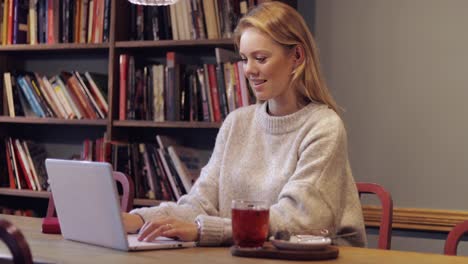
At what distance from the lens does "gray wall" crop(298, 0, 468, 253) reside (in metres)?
2.70

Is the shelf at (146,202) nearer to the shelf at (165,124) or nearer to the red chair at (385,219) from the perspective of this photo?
the shelf at (165,124)

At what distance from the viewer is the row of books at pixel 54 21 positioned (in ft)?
10.7

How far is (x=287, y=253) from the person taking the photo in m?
1.42

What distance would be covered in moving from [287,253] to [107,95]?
203 cm

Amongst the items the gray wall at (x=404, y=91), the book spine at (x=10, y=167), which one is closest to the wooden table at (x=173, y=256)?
the gray wall at (x=404, y=91)

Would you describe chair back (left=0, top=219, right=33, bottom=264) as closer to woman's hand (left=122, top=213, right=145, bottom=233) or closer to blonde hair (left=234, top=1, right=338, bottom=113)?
woman's hand (left=122, top=213, right=145, bottom=233)

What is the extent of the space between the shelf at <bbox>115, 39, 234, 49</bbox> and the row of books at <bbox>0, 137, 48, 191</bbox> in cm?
76

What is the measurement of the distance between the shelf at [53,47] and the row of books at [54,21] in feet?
0.12

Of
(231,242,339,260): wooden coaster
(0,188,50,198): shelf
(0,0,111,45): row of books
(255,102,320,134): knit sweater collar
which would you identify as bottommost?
(0,188,50,198): shelf

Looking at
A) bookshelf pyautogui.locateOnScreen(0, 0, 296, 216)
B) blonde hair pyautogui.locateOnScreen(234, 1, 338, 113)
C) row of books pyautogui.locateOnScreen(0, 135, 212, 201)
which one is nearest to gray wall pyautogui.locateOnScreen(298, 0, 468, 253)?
bookshelf pyautogui.locateOnScreen(0, 0, 296, 216)

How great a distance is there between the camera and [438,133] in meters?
2.72

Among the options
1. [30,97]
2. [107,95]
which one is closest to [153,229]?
[107,95]

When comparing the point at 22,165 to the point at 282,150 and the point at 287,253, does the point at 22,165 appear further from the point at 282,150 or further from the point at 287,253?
the point at 287,253

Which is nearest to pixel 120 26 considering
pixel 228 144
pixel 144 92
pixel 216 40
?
pixel 144 92
